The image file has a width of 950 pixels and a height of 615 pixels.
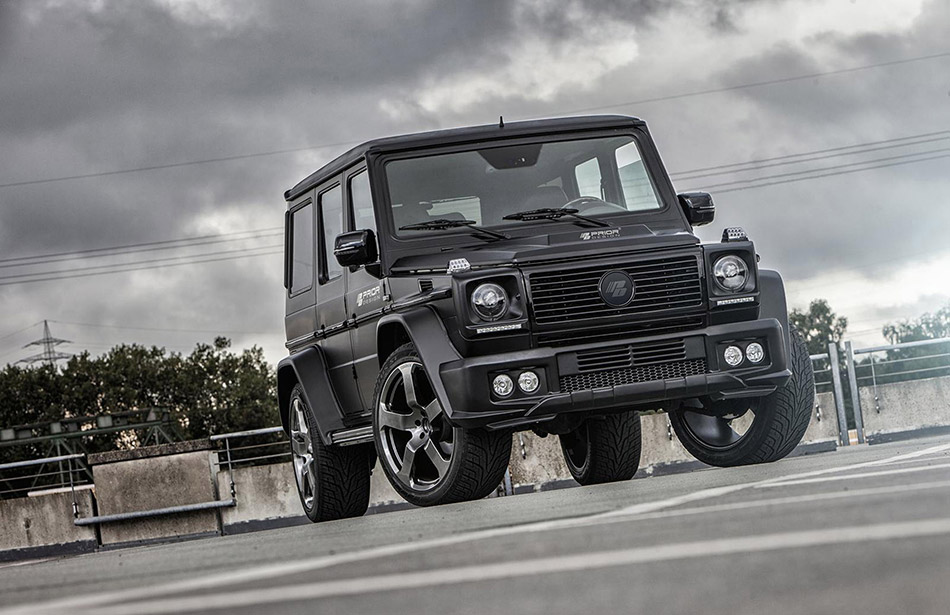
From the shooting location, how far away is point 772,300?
841 centimetres

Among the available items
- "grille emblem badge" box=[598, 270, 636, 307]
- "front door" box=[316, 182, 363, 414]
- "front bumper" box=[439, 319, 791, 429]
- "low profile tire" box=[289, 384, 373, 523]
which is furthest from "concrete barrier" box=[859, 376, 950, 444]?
"grille emblem badge" box=[598, 270, 636, 307]

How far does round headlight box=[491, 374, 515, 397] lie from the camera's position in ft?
24.8

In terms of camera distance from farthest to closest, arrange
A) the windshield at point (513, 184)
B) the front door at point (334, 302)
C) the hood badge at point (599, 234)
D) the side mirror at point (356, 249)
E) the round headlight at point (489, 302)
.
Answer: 1. the front door at point (334, 302)
2. the windshield at point (513, 184)
3. the side mirror at point (356, 249)
4. the hood badge at point (599, 234)
5. the round headlight at point (489, 302)

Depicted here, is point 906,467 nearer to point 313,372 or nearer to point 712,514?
point 712,514

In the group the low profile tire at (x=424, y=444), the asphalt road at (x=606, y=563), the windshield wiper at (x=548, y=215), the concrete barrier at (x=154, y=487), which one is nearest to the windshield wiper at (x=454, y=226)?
the windshield wiper at (x=548, y=215)

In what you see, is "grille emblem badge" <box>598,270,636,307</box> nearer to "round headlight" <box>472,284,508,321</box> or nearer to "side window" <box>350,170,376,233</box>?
"round headlight" <box>472,284,508,321</box>

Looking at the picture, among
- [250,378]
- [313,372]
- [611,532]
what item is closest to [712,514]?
[611,532]

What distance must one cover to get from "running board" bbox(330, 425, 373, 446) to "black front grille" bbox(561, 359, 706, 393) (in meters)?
1.64

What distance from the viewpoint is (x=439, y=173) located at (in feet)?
29.3

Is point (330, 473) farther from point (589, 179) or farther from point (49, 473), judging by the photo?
point (49, 473)

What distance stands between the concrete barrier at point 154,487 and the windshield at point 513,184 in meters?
8.30

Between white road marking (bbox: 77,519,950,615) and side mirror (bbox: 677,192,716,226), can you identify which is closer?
white road marking (bbox: 77,519,950,615)

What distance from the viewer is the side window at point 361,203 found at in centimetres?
897

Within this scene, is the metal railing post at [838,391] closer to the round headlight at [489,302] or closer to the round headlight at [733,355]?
the round headlight at [733,355]
